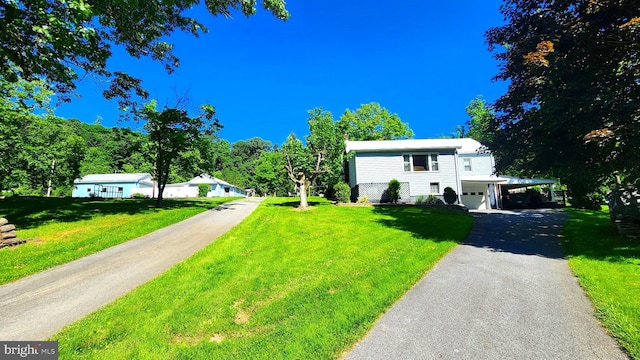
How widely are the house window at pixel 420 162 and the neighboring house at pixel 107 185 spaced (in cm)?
4254

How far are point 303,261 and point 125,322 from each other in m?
3.82

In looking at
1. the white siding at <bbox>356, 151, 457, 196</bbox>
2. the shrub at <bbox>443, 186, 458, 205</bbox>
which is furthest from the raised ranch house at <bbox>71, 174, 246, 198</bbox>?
the shrub at <bbox>443, 186, 458, 205</bbox>

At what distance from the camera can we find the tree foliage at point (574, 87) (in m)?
8.48

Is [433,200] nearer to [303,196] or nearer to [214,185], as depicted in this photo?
[303,196]

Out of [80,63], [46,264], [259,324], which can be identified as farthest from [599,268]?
[80,63]

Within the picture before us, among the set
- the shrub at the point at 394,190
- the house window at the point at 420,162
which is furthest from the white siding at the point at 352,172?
the house window at the point at 420,162

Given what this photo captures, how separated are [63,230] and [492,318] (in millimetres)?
13347

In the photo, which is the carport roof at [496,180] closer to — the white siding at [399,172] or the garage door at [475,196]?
the garage door at [475,196]

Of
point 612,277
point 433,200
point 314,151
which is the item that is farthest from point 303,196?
point 612,277

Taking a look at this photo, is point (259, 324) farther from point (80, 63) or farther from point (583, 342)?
point (80, 63)

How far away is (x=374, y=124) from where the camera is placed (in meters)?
44.6

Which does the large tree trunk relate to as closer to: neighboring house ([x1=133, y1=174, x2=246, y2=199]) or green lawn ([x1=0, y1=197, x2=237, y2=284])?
green lawn ([x1=0, y1=197, x2=237, y2=284])

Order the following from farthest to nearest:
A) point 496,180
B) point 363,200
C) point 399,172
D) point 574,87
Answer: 1. point 496,180
2. point 399,172
3. point 363,200
4. point 574,87

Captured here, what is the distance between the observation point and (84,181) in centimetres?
4472
